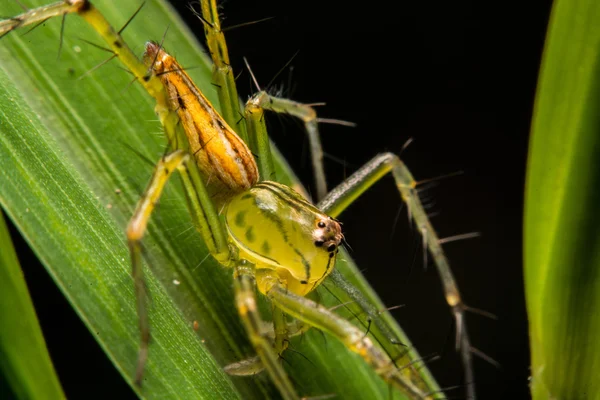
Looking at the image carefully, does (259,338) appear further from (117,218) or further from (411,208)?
(411,208)

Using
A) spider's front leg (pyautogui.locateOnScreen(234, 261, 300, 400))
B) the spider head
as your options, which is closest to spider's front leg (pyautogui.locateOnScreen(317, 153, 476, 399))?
the spider head

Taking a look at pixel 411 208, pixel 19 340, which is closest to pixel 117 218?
pixel 19 340

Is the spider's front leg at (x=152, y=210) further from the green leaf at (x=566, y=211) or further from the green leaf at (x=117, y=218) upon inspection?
the green leaf at (x=566, y=211)

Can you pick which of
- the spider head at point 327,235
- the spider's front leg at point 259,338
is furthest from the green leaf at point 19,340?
the spider head at point 327,235

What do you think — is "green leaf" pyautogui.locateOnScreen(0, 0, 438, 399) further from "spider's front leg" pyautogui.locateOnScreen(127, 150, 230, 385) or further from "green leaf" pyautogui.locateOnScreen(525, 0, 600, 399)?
"green leaf" pyautogui.locateOnScreen(525, 0, 600, 399)

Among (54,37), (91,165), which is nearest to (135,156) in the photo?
(91,165)

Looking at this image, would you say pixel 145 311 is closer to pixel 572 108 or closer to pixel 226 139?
pixel 226 139
